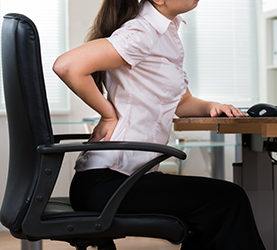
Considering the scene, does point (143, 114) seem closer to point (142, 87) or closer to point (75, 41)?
point (142, 87)

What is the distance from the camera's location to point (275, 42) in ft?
10.9

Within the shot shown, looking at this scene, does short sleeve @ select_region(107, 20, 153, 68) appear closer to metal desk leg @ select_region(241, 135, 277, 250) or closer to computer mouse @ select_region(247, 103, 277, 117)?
computer mouse @ select_region(247, 103, 277, 117)

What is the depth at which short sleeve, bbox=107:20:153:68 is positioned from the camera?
98 cm

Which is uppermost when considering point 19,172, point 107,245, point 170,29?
point 170,29

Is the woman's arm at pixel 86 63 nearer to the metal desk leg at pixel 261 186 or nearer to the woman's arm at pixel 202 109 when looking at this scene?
the woman's arm at pixel 202 109

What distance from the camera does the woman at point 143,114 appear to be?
92 centimetres

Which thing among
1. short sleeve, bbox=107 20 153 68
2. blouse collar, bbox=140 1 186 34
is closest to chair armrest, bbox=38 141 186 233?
short sleeve, bbox=107 20 153 68

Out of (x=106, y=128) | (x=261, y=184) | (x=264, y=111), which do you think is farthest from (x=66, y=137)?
(x=261, y=184)

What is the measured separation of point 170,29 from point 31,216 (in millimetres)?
693

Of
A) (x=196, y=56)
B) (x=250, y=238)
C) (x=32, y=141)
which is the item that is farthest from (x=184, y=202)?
(x=196, y=56)

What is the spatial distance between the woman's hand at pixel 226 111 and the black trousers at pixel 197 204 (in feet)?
0.84

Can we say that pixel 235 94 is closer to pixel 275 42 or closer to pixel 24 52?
pixel 275 42

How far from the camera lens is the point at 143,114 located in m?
1.06

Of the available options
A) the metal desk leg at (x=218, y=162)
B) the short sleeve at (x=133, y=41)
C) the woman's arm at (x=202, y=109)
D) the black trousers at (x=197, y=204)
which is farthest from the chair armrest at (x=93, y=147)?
the metal desk leg at (x=218, y=162)
